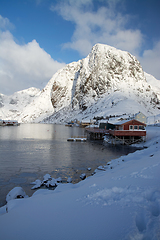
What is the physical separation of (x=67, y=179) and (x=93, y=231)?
11309 mm

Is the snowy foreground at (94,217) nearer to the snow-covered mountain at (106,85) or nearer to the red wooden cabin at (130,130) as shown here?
the red wooden cabin at (130,130)

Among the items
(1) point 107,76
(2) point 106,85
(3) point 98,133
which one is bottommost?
(3) point 98,133

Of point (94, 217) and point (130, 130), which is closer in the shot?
point (94, 217)

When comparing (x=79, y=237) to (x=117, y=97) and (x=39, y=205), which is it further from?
(x=117, y=97)

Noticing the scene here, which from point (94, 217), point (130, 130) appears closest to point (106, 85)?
point (130, 130)

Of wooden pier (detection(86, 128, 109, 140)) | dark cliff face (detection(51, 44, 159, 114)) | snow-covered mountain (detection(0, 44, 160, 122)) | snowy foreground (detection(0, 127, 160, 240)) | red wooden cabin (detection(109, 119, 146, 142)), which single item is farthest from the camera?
dark cliff face (detection(51, 44, 159, 114))

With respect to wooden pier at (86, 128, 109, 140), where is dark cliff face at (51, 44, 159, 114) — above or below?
above

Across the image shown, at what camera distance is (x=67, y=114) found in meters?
183

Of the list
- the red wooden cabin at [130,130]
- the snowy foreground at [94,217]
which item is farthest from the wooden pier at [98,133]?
the snowy foreground at [94,217]

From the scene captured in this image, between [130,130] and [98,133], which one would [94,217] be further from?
[98,133]

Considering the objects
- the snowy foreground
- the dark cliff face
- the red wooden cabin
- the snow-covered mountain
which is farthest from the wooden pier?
the dark cliff face

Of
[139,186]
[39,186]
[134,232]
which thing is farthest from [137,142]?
[134,232]

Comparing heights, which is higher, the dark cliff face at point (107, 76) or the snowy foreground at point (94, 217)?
the dark cliff face at point (107, 76)

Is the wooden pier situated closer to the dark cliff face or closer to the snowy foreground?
the snowy foreground
